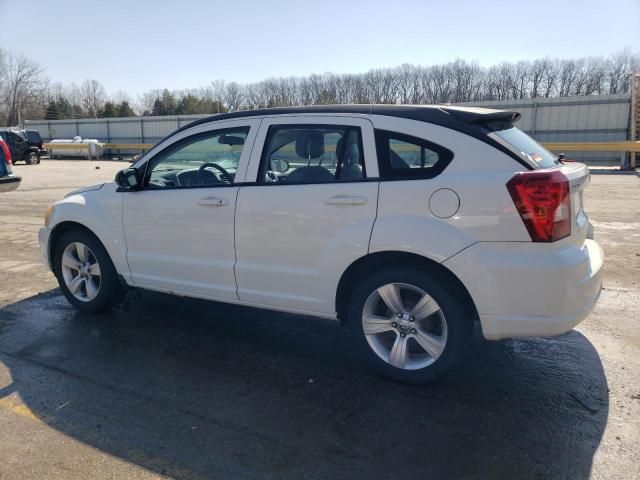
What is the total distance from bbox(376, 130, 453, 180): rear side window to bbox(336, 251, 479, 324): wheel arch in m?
0.53

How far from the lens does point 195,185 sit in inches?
166

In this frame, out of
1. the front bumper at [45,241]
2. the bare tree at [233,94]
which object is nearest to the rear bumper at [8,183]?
the front bumper at [45,241]

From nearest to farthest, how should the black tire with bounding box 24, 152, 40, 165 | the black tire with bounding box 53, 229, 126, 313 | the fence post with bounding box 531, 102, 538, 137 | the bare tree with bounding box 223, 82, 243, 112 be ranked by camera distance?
the black tire with bounding box 53, 229, 126, 313 < the fence post with bounding box 531, 102, 538, 137 < the black tire with bounding box 24, 152, 40, 165 < the bare tree with bounding box 223, 82, 243, 112

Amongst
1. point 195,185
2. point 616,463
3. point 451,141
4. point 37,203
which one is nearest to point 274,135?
point 195,185

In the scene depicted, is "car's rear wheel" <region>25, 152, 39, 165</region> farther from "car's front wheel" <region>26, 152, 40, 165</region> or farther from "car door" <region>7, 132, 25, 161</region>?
"car door" <region>7, 132, 25, 161</region>

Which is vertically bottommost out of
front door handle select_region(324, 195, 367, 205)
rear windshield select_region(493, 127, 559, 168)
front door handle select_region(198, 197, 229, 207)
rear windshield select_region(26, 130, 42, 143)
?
front door handle select_region(198, 197, 229, 207)

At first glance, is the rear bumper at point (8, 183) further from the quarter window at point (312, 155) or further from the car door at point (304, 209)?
the quarter window at point (312, 155)

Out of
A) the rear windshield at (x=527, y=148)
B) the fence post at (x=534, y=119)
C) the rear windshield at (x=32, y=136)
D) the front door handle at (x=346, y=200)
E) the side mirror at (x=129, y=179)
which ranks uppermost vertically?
the fence post at (x=534, y=119)

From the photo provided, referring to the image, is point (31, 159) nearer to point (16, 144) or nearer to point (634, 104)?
point (16, 144)

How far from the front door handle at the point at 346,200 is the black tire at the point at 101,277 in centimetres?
245

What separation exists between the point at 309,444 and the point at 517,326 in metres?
1.46

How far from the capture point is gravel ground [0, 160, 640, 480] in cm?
271

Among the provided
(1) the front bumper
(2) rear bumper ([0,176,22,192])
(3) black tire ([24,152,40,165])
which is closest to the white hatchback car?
(1) the front bumper

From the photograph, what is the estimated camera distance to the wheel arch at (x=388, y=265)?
332 cm
